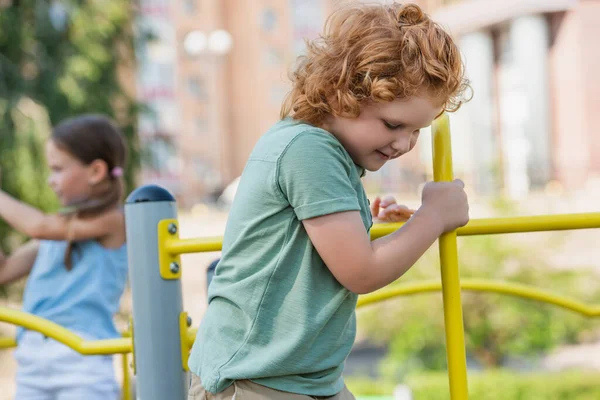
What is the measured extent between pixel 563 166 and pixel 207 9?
15.7 m

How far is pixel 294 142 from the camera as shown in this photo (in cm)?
121

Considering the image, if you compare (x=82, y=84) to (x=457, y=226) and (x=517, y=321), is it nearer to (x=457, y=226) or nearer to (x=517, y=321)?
(x=517, y=321)

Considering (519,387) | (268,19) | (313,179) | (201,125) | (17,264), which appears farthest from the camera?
(268,19)

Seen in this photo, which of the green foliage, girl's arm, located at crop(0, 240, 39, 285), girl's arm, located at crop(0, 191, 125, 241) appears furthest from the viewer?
the green foliage

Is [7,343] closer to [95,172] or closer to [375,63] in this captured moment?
[95,172]

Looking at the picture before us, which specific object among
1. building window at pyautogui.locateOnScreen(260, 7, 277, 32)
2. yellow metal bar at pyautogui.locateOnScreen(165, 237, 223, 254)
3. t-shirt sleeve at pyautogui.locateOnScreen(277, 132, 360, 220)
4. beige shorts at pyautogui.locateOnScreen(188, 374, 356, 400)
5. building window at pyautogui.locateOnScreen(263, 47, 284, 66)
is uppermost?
t-shirt sleeve at pyautogui.locateOnScreen(277, 132, 360, 220)

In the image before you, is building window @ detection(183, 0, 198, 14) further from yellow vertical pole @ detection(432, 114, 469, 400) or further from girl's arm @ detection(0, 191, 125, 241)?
yellow vertical pole @ detection(432, 114, 469, 400)

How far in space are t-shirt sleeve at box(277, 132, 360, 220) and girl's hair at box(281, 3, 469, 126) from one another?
0.08 m

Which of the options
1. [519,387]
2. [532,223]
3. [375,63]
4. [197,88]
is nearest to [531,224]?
[532,223]

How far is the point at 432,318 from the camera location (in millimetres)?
8031

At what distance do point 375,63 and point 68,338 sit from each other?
3.15ft

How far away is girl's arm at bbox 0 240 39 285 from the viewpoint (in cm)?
237

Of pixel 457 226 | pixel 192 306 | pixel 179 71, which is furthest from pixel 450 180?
pixel 179 71

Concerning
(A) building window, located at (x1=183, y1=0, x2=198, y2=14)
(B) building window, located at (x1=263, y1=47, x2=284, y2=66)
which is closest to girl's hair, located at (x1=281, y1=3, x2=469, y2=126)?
(A) building window, located at (x1=183, y1=0, x2=198, y2=14)
